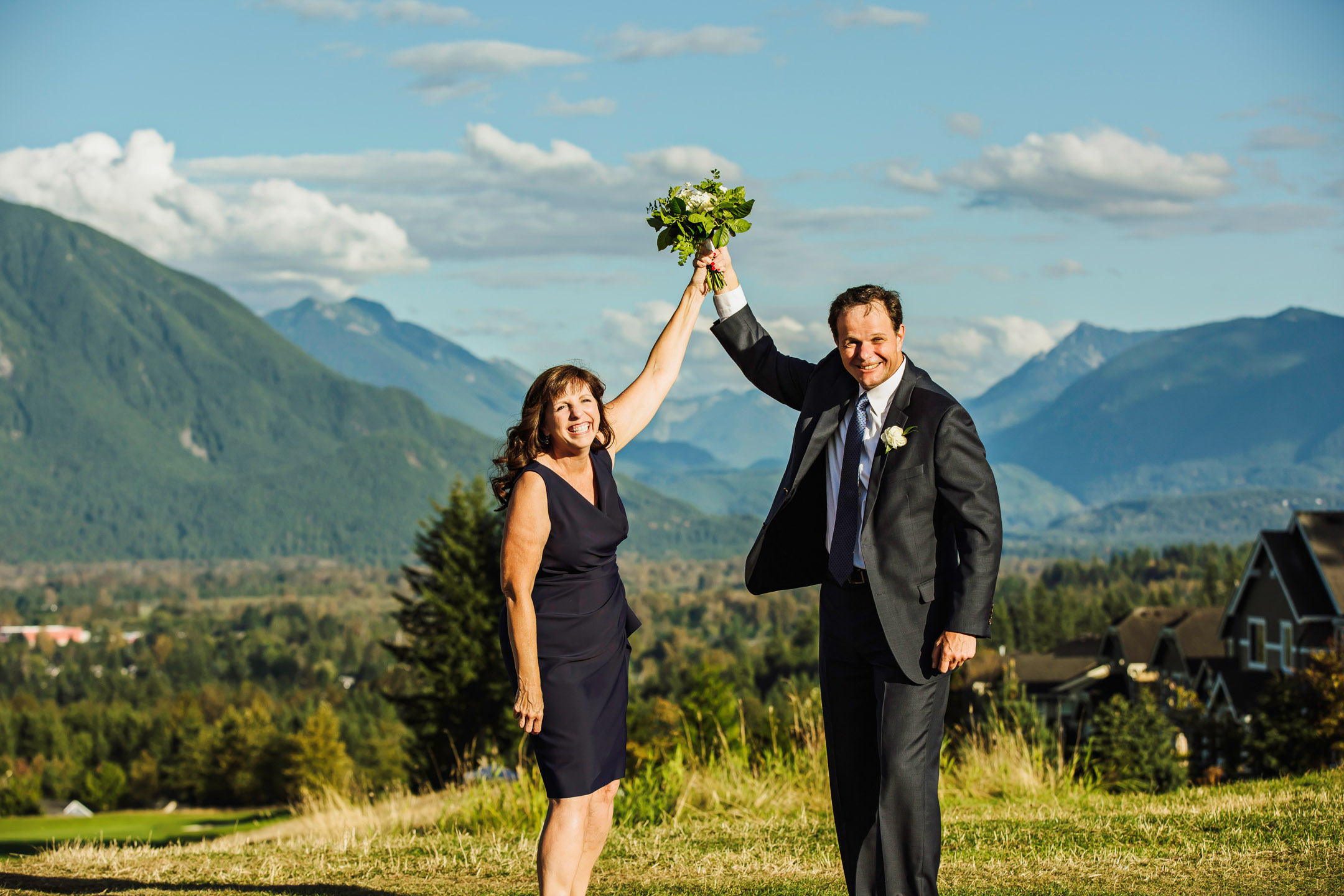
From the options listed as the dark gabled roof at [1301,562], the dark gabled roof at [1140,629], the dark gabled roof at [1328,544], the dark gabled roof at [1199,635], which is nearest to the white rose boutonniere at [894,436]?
the dark gabled roof at [1328,544]

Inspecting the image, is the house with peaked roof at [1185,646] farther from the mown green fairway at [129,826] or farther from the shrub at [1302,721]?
the mown green fairway at [129,826]

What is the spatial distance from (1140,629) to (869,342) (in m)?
41.7

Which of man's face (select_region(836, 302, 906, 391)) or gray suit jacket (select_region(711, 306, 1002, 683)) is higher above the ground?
man's face (select_region(836, 302, 906, 391))

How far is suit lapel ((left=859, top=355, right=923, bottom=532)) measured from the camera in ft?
16.6

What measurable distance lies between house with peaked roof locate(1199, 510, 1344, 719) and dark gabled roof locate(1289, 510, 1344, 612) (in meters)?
0.01

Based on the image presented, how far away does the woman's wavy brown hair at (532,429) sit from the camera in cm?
516

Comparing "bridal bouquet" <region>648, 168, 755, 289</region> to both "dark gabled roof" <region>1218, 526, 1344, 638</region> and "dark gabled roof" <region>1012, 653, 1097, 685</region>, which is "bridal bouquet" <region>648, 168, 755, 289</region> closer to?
"dark gabled roof" <region>1218, 526, 1344, 638</region>

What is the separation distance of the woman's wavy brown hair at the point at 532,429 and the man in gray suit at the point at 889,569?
3.25 feet

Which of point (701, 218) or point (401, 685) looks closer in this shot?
point (701, 218)

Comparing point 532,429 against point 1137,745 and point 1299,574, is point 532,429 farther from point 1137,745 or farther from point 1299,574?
point 1299,574

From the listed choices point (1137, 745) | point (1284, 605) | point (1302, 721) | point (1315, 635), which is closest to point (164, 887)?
point (1137, 745)

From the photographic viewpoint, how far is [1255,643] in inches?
1043

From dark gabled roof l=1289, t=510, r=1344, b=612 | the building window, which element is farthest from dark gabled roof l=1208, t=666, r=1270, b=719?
dark gabled roof l=1289, t=510, r=1344, b=612

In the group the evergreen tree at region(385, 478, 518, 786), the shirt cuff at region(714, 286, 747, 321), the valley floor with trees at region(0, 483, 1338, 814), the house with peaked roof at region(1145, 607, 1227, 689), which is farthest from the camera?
the house with peaked roof at region(1145, 607, 1227, 689)
